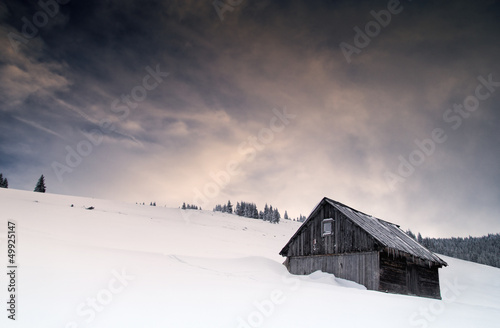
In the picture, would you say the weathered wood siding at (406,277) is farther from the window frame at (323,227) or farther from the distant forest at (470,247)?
the distant forest at (470,247)

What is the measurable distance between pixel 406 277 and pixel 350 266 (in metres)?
4.27

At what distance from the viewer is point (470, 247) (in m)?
117

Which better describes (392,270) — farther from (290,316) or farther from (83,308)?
(83,308)

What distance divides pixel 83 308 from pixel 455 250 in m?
137

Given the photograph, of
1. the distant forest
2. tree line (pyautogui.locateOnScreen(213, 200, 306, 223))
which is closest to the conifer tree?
tree line (pyautogui.locateOnScreen(213, 200, 306, 223))

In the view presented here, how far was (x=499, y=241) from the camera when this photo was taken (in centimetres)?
12081

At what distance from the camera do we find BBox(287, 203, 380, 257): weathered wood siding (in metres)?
19.8

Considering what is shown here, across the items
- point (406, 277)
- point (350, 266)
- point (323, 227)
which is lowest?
point (406, 277)

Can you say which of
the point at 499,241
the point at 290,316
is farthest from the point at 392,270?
the point at 499,241

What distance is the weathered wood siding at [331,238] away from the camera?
1980 cm

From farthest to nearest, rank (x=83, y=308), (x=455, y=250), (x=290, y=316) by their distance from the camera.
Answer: (x=455, y=250) → (x=290, y=316) → (x=83, y=308)

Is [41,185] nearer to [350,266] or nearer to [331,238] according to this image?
[331,238]

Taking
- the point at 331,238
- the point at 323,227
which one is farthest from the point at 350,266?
the point at 323,227

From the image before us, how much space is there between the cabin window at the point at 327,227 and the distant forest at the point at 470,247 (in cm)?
7591
